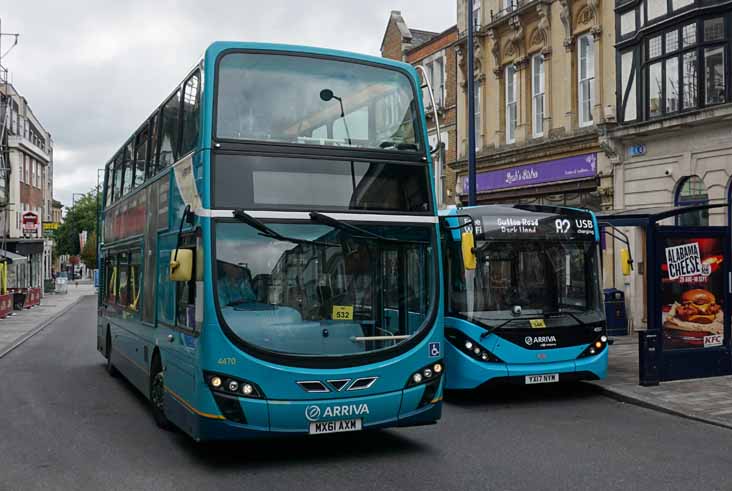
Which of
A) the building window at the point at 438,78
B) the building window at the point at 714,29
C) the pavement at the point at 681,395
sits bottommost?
the pavement at the point at 681,395

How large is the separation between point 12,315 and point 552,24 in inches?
940

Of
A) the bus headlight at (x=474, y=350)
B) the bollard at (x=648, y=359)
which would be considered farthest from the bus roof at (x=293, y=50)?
the bollard at (x=648, y=359)

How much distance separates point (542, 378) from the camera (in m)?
11.4

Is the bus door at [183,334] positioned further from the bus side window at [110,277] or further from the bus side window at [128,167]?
the bus side window at [110,277]

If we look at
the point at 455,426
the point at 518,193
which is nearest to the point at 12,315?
the point at 518,193

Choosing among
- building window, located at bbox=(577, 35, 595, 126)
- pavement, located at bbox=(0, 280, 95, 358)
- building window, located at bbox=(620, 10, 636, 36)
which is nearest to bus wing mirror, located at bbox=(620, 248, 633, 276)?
building window, located at bbox=(620, 10, 636, 36)

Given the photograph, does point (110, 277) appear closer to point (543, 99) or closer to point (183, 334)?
point (183, 334)

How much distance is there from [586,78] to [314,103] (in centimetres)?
1748

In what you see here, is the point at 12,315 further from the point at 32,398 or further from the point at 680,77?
the point at 680,77

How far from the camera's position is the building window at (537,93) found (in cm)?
2630

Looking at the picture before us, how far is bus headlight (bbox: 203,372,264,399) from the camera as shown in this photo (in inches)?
295

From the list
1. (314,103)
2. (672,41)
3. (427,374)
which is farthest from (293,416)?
(672,41)

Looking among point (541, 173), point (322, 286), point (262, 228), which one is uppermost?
point (541, 173)

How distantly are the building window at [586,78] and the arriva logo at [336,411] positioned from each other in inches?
701
